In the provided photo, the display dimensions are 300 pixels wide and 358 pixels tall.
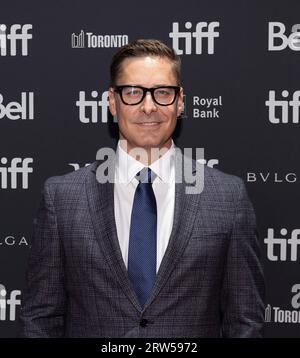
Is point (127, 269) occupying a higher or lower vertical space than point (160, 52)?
lower

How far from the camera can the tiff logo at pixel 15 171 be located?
2734 millimetres

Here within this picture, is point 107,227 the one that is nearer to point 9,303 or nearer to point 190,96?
point 190,96

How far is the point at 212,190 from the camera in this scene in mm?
2094

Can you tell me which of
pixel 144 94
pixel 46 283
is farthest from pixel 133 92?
pixel 46 283

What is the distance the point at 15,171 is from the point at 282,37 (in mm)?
1584

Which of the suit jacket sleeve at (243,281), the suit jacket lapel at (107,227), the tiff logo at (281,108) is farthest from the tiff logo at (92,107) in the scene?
the suit jacket sleeve at (243,281)

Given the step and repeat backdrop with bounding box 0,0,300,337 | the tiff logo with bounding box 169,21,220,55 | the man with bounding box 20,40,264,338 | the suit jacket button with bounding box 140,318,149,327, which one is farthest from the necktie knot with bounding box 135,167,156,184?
the tiff logo with bounding box 169,21,220,55

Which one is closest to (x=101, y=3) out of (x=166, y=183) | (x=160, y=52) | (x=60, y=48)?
(x=60, y=48)

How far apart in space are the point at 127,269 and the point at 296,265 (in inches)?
45.3

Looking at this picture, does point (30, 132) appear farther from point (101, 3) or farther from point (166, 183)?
point (166, 183)

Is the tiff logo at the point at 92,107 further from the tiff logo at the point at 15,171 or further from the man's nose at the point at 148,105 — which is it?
the man's nose at the point at 148,105

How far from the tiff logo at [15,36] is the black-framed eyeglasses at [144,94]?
0.89 metres

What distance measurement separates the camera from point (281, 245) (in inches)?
106
